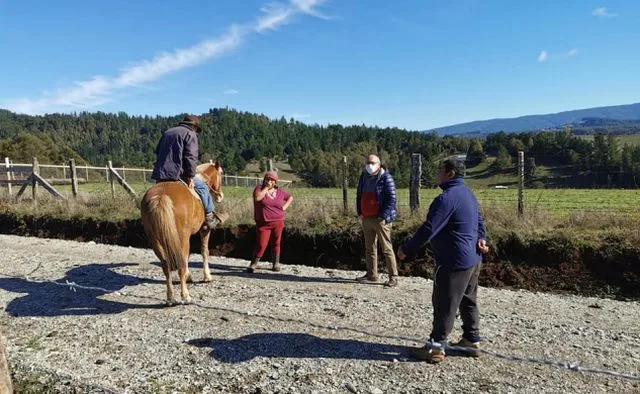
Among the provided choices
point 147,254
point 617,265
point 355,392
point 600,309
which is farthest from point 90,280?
point 617,265

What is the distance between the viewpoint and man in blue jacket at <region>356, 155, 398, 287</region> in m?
8.61

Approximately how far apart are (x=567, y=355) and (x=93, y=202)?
54.5 ft

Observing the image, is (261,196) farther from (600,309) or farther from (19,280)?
(600,309)

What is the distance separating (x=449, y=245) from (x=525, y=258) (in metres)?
5.74

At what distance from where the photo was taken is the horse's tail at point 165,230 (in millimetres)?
7141

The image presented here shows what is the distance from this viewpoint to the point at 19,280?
966 centimetres

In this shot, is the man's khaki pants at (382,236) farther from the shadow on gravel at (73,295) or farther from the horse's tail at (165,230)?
the shadow on gravel at (73,295)

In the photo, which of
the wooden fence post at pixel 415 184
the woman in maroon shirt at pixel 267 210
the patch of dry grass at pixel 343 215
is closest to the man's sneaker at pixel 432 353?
the woman in maroon shirt at pixel 267 210

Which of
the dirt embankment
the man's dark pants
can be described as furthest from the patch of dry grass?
the man's dark pants

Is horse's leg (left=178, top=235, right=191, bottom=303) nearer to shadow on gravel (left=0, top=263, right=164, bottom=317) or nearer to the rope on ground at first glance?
the rope on ground

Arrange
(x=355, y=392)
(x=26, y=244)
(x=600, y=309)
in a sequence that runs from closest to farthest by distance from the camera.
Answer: (x=355, y=392) < (x=600, y=309) < (x=26, y=244)

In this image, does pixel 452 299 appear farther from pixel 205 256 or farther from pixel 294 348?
pixel 205 256

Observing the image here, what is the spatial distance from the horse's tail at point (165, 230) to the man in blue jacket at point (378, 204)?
3.38m

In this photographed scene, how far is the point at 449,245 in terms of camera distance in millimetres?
5152
